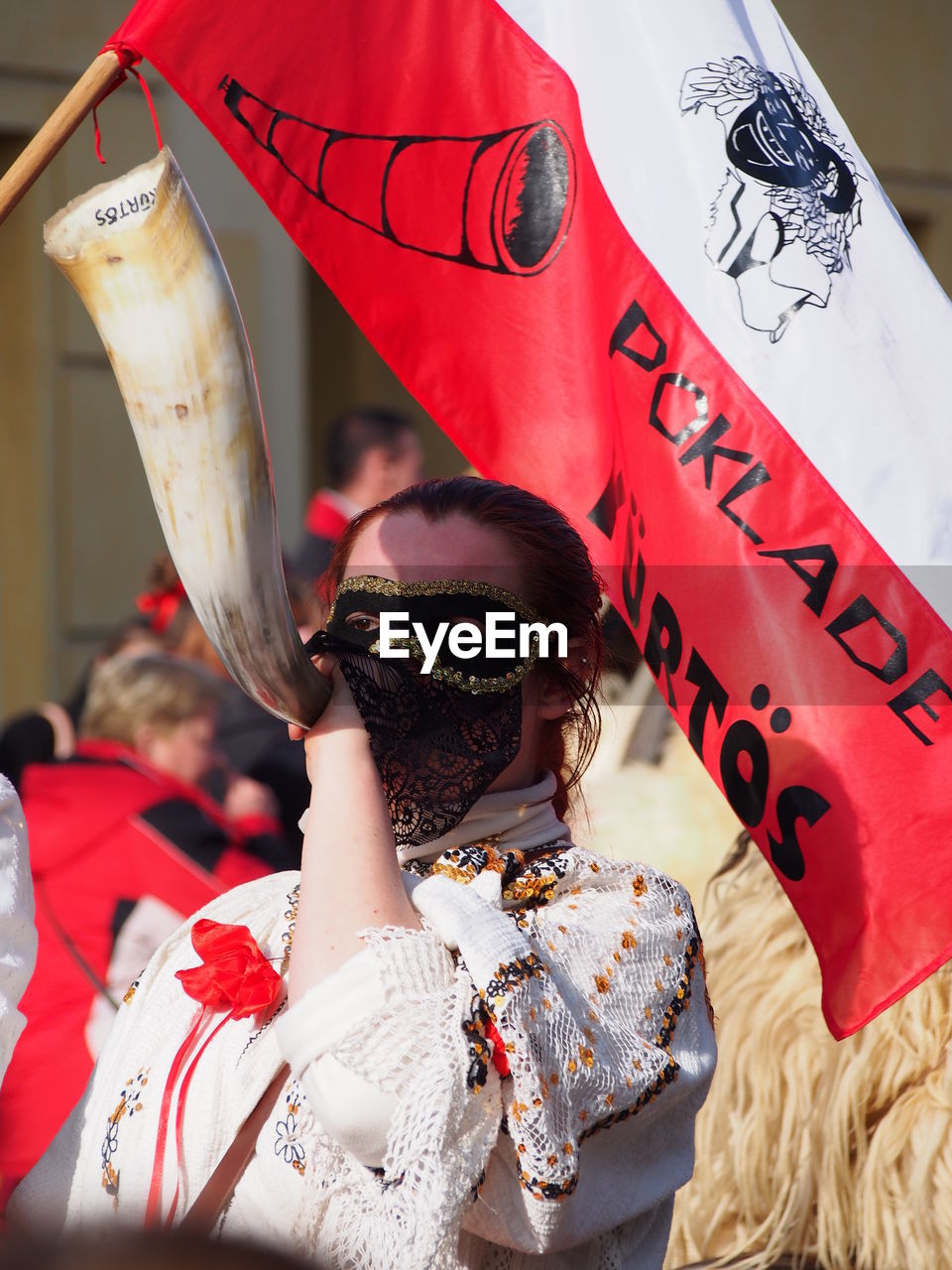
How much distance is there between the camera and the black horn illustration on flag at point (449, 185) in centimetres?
238

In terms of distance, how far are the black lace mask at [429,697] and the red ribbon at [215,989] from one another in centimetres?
21

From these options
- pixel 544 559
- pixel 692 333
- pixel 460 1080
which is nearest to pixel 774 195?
pixel 692 333

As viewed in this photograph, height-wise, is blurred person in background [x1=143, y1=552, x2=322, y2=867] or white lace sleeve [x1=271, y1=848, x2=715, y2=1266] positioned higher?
white lace sleeve [x1=271, y1=848, x2=715, y2=1266]

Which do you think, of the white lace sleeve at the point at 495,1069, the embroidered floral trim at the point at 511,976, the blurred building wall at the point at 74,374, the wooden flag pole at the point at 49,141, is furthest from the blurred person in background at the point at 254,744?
the embroidered floral trim at the point at 511,976

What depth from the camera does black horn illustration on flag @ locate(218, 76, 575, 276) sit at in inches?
93.6

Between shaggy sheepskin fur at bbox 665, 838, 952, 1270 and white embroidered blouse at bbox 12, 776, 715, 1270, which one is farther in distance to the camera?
shaggy sheepskin fur at bbox 665, 838, 952, 1270

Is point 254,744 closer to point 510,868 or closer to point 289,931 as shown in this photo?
point 289,931

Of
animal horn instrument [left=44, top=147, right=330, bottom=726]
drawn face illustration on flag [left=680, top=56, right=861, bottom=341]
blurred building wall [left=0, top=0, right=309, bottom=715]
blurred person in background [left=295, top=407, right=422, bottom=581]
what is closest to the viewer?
animal horn instrument [left=44, top=147, right=330, bottom=726]

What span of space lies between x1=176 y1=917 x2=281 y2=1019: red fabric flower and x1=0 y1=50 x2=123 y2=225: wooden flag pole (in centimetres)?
81

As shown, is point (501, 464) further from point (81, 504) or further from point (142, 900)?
point (81, 504)

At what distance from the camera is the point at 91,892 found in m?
3.24

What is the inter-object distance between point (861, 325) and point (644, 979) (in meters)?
1.05

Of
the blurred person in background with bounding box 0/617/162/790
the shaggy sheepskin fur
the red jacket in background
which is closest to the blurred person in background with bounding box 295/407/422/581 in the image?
the blurred person in background with bounding box 0/617/162/790

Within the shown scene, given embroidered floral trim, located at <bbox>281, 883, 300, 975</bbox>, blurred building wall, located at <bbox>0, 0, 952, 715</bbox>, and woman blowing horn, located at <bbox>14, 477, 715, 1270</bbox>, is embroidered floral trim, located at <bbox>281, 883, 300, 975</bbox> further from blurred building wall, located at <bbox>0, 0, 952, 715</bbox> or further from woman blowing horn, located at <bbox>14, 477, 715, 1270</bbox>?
blurred building wall, located at <bbox>0, 0, 952, 715</bbox>
